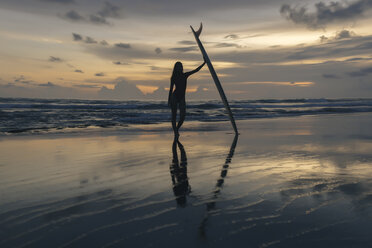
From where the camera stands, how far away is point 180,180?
169 inches

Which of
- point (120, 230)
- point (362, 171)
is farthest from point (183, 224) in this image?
point (362, 171)

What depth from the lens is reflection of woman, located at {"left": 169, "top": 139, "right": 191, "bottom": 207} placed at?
3459 mm

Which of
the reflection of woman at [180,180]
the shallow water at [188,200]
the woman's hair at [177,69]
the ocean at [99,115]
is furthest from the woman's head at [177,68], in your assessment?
the ocean at [99,115]

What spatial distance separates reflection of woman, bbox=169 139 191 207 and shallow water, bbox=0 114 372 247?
0.01 meters

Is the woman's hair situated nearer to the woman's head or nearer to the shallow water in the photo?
the woman's head

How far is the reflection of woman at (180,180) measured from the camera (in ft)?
11.3

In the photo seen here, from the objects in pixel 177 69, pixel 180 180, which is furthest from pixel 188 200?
pixel 177 69

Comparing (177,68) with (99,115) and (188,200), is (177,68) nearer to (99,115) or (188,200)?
(188,200)

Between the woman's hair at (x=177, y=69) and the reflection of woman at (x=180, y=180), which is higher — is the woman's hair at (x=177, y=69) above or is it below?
above

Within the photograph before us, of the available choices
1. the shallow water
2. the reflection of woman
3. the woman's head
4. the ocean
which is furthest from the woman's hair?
the ocean

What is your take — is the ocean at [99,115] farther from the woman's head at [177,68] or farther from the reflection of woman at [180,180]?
the reflection of woman at [180,180]

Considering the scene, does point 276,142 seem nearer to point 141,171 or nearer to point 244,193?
point 141,171

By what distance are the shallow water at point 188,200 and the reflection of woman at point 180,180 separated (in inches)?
0.5

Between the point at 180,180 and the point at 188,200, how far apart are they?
3.16 feet
